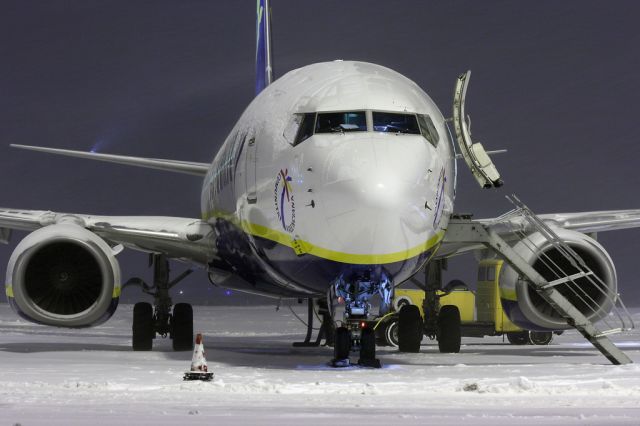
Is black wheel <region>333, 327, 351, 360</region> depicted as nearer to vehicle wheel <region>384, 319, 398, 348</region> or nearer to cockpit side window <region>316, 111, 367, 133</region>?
cockpit side window <region>316, 111, 367, 133</region>

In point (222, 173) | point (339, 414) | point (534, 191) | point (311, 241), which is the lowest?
point (339, 414)

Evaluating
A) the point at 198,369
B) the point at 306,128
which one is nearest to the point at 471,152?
the point at 306,128

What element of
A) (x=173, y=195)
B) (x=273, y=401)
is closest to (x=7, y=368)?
(x=273, y=401)

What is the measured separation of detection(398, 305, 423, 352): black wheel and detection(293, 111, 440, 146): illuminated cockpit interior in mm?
6174

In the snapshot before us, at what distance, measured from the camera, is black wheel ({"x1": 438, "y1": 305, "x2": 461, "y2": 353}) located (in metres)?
21.8

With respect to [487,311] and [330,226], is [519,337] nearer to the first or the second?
[487,311]

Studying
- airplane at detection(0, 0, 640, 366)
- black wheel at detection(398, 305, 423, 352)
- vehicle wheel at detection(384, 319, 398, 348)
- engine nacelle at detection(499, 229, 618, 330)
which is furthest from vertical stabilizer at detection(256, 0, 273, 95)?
engine nacelle at detection(499, 229, 618, 330)

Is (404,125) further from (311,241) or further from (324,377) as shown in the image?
(324,377)

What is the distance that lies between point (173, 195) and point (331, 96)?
175 meters

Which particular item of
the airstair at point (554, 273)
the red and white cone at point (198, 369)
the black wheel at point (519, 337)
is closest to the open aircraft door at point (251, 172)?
the airstair at point (554, 273)

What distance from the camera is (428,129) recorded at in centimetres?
1565

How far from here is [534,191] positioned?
16212 centimetres

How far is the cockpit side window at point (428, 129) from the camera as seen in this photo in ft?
50.9

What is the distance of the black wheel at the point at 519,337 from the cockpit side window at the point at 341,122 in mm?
15394
